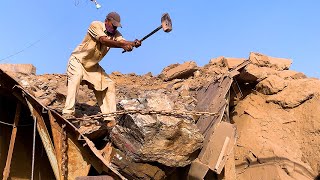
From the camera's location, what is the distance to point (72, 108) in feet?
18.2

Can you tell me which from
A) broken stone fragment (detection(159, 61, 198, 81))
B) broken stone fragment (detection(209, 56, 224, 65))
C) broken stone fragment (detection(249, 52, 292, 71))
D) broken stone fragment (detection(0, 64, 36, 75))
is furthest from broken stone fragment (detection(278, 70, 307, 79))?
broken stone fragment (detection(0, 64, 36, 75))

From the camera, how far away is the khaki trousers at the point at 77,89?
18.1 ft

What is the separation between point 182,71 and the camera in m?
8.82

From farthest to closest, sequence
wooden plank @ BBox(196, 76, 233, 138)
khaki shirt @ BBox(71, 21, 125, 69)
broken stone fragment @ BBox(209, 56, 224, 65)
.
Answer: broken stone fragment @ BBox(209, 56, 224, 65) < wooden plank @ BBox(196, 76, 233, 138) < khaki shirt @ BBox(71, 21, 125, 69)

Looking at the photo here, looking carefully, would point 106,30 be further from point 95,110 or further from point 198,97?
point 198,97

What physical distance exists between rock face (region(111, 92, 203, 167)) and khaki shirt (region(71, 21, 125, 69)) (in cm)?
89

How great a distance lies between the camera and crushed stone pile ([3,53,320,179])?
6551 millimetres

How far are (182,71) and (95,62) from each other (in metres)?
3.27

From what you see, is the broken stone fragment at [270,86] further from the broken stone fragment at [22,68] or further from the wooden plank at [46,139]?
the broken stone fragment at [22,68]

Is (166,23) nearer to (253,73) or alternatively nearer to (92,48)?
(92,48)

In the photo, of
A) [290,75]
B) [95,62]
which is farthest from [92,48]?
[290,75]

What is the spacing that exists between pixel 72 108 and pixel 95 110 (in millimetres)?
1146

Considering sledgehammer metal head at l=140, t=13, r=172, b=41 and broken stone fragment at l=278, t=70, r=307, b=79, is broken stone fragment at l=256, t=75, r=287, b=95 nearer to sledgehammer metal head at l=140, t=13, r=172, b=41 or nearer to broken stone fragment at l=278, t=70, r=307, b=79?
broken stone fragment at l=278, t=70, r=307, b=79

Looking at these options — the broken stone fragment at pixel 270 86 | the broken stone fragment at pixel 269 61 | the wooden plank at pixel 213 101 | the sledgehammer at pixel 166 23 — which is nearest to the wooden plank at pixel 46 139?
the sledgehammer at pixel 166 23
